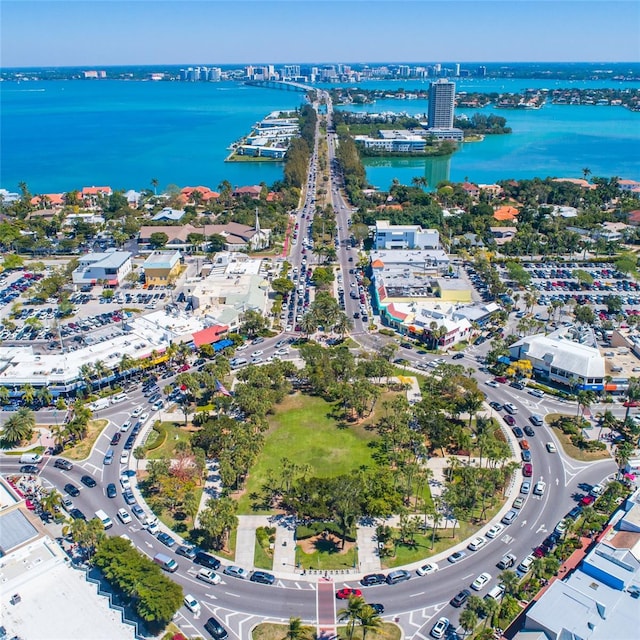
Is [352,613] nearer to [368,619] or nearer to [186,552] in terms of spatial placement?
[368,619]

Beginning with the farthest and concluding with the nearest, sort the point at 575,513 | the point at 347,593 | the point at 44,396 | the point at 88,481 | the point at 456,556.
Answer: the point at 44,396 < the point at 88,481 < the point at 575,513 < the point at 456,556 < the point at 347,593

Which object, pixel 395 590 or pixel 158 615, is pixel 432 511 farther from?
pixel 158 615

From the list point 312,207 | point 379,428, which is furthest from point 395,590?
point 312,207

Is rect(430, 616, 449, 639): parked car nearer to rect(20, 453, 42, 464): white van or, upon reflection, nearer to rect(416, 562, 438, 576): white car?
rect(416, 562, 438, 576): white car

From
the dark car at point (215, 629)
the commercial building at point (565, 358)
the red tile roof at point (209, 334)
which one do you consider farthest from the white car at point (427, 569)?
the red tile roof at point (209, 334)

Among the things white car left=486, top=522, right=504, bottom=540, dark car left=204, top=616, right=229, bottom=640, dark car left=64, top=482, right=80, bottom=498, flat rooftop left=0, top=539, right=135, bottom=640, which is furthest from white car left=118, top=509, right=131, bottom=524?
white car left=486, top=522, right=504, bottom=540

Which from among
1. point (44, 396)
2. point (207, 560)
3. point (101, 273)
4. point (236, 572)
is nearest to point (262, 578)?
Answer: point (236, 572)

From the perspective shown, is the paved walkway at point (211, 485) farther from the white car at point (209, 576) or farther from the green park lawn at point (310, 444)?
the white car at point (209, 576)

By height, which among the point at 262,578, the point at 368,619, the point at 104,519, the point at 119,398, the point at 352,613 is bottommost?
the point at 262,578
